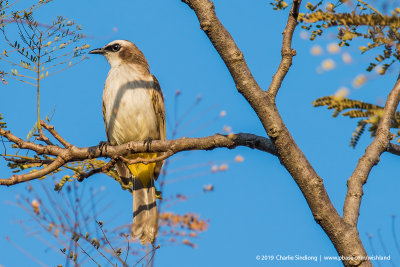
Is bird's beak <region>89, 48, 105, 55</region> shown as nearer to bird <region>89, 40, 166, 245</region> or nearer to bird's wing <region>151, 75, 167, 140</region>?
bird <region>89, 40, 166, 245</region>

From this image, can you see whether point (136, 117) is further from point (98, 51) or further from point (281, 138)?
point (281, 138)

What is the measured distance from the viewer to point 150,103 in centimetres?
719

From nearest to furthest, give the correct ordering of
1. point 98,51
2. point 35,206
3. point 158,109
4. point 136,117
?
point 35,206 < point 136,117 < point 158,109 < point 98,51

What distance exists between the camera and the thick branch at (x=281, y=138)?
3186 mm

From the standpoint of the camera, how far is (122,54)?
8.07 metres

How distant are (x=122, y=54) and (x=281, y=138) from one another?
5.21m

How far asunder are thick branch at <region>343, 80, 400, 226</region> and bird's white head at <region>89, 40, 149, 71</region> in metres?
4.75

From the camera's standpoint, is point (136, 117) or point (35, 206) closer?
point (35, 206)

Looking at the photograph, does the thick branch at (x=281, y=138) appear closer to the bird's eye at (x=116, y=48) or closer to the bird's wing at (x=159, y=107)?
the bird's wing at (x=159, y=107)

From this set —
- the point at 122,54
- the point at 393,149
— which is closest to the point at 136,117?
the point at 122,54

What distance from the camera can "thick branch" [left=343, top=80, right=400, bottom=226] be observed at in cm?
343

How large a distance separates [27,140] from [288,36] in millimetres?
2156

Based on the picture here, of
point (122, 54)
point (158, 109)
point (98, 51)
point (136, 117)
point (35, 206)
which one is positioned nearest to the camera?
point (35, 206)

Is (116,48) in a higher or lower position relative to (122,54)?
higher
